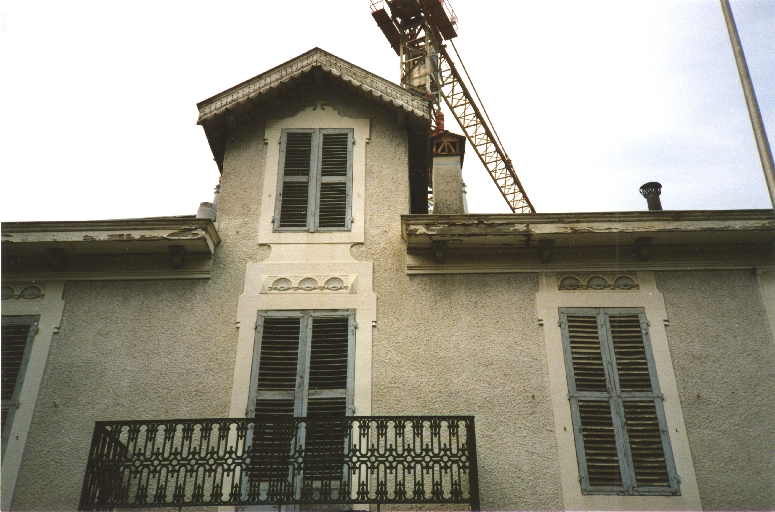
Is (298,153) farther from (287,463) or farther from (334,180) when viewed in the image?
(287,463)

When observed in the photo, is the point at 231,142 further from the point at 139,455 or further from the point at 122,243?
the point at 139,455

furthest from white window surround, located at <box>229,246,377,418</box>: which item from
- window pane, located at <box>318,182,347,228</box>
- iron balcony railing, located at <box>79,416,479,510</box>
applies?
iron balcony railing, located at <box>79,416,479,510</box>

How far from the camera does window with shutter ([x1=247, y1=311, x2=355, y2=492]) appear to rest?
729cm

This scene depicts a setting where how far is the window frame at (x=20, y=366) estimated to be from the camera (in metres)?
7.89

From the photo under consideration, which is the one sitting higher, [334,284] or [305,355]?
[334,284]

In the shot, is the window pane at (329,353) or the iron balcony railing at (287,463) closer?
the iron balcony railing at (287,463)

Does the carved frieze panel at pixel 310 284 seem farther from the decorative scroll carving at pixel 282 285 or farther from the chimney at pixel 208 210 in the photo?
the chimney at pixel 208 210

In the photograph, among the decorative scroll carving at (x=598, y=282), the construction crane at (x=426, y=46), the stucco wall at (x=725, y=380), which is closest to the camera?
the stucco wall at (x=725, y=380)

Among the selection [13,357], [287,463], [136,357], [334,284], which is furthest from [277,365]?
[13,357]

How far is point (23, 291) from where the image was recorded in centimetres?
879

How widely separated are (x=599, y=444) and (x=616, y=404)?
0.50m

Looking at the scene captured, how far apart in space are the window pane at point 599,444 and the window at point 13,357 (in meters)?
6.18

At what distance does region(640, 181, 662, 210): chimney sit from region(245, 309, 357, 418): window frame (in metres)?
4.33

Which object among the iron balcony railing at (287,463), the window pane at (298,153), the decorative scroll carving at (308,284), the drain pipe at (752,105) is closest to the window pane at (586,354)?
the iron balcony railing at (287,463)
